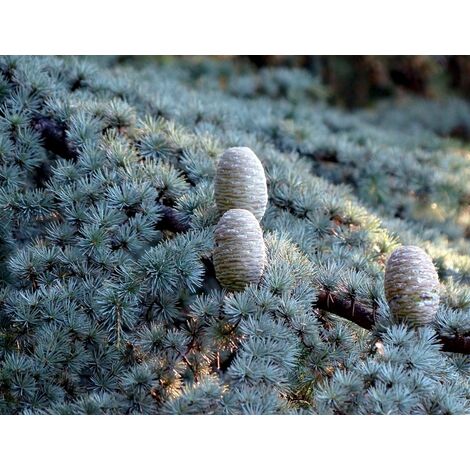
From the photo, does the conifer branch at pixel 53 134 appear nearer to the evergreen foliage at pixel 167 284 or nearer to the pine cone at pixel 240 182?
the evergreen foliage at pixel 167 284

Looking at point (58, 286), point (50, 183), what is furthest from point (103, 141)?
point (58, 286)

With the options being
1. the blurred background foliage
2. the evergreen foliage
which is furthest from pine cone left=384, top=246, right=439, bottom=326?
the blurred background foliage

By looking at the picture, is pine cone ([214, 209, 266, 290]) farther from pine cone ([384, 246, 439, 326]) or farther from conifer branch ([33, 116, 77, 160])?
conifer branch ([33, 116, 77, 160])

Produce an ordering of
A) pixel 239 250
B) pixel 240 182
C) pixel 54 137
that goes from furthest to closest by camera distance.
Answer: pixel 54 137 → pixel 240 182 → pixel 239 250

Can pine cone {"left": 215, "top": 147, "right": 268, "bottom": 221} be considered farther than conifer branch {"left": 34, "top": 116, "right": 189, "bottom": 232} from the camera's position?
No

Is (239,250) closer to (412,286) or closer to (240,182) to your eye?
(240,182)

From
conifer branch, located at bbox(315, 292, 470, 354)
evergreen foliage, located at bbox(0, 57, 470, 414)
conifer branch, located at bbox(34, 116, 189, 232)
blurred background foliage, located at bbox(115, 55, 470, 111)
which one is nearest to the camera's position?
evergreen foliage, located at bbox(0, 57, 470, 414)

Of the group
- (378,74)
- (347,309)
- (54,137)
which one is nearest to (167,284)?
(347,309)

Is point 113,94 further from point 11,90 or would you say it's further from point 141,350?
point 141,350
